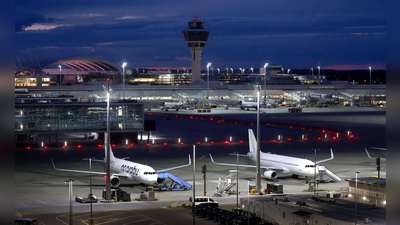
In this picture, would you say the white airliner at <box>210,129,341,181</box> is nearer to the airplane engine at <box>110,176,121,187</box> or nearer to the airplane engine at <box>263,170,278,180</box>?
the airplane engine at <box>263,170,278,180</box>

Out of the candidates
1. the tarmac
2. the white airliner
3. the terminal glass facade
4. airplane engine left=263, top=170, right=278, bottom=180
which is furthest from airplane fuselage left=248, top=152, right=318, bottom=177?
the terminal glass facade

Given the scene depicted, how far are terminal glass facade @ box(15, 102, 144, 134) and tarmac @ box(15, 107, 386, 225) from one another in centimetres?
403

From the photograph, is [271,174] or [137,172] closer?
[137,172]

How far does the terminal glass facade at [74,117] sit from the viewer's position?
99562mm

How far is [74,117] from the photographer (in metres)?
102

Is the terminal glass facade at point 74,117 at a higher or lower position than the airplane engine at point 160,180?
higher

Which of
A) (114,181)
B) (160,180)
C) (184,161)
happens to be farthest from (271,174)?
(184,161)

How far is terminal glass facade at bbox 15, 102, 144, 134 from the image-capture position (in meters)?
99.6

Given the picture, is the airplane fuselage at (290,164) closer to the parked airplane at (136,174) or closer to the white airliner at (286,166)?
the white airliner at (286,166)

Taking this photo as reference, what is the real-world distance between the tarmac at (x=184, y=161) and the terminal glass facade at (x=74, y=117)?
403 centimetres

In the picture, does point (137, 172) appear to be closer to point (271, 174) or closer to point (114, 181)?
point (114, 181)

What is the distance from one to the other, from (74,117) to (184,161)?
2650 centimetres

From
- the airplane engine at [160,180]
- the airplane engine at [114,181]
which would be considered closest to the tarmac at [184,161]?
the airplane engine at [114,181]
